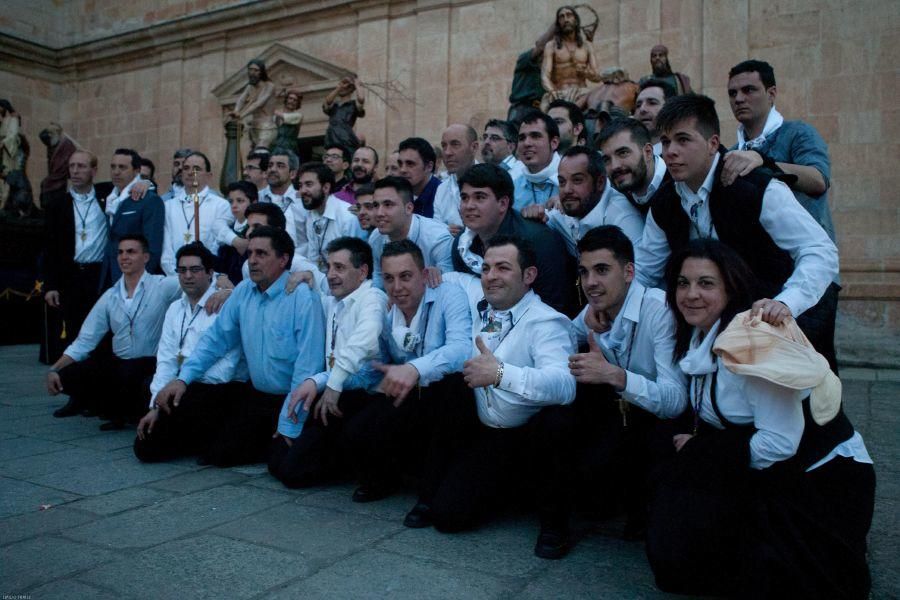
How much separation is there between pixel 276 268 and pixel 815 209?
3.14 metres

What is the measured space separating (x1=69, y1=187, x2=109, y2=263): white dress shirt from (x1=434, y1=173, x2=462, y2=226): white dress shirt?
3713 mm

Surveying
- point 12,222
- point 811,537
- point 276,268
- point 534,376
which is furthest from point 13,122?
point 811,537

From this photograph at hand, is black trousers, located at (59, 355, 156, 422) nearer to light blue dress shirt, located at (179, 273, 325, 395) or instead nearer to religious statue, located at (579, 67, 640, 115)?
light blue dress shirt, located at (179, 273, 325, 395)

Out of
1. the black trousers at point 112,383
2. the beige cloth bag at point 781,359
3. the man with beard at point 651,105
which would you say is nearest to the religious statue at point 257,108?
the black trousers at point 112,383

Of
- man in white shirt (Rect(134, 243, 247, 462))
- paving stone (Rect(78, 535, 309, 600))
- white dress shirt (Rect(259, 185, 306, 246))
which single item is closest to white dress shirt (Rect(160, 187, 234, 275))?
white dress shirt (Rect(259, 185, 306, 246))

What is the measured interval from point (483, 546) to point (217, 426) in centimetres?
242

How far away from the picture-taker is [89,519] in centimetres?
361

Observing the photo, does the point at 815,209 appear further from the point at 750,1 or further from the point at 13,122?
the point at 13,122

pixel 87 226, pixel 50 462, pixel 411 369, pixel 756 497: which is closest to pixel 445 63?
pixel 87 226

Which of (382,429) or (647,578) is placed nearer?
(647,578)

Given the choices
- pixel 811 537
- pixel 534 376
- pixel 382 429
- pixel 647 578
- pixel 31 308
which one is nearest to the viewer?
pixel 811 537

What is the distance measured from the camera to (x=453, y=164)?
18.2ft

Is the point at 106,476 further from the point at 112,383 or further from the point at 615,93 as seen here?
the point at 615,93

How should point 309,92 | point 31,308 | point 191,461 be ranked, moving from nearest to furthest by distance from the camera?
point 191,461
point 31,308
point 309,92
